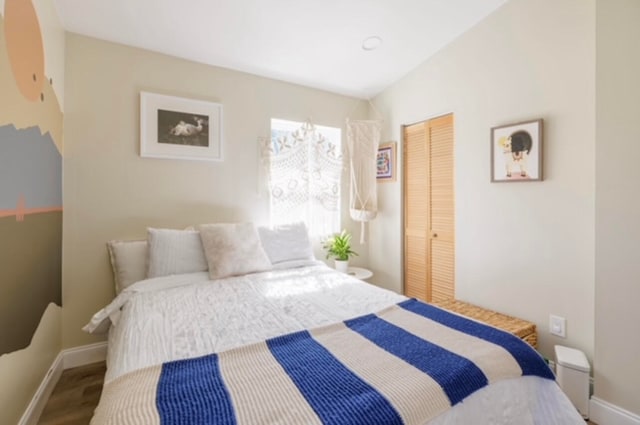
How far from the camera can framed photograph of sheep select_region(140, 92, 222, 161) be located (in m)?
2.44

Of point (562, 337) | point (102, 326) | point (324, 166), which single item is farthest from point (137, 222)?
point (562, 337)

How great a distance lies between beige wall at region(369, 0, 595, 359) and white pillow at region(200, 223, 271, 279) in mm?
1748

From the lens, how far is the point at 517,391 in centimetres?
114

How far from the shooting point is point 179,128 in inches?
101

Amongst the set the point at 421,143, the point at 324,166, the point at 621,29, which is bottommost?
the point at 324,166

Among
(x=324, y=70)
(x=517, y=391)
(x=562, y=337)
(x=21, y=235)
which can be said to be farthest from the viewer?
(x=324, y=70)

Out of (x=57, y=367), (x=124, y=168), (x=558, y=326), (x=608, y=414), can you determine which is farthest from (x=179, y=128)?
(x=608, y=414)

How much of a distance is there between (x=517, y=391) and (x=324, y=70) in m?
2.81

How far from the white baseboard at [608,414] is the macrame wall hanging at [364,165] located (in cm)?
216

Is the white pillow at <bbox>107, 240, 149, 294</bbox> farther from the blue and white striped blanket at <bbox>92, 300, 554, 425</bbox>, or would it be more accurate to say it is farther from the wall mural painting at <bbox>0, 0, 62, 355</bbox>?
the blue and white striped blanket at <bbox>92, 300, 554, 425</bbox>

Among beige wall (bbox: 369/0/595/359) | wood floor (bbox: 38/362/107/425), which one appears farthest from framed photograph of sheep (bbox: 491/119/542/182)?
wood floor (bbox: 38/362/107/425)

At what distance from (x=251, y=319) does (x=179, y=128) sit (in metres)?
1.84

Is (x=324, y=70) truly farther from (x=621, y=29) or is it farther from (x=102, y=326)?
(x=102, y=326)

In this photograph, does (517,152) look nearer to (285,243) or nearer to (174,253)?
(285,243)
